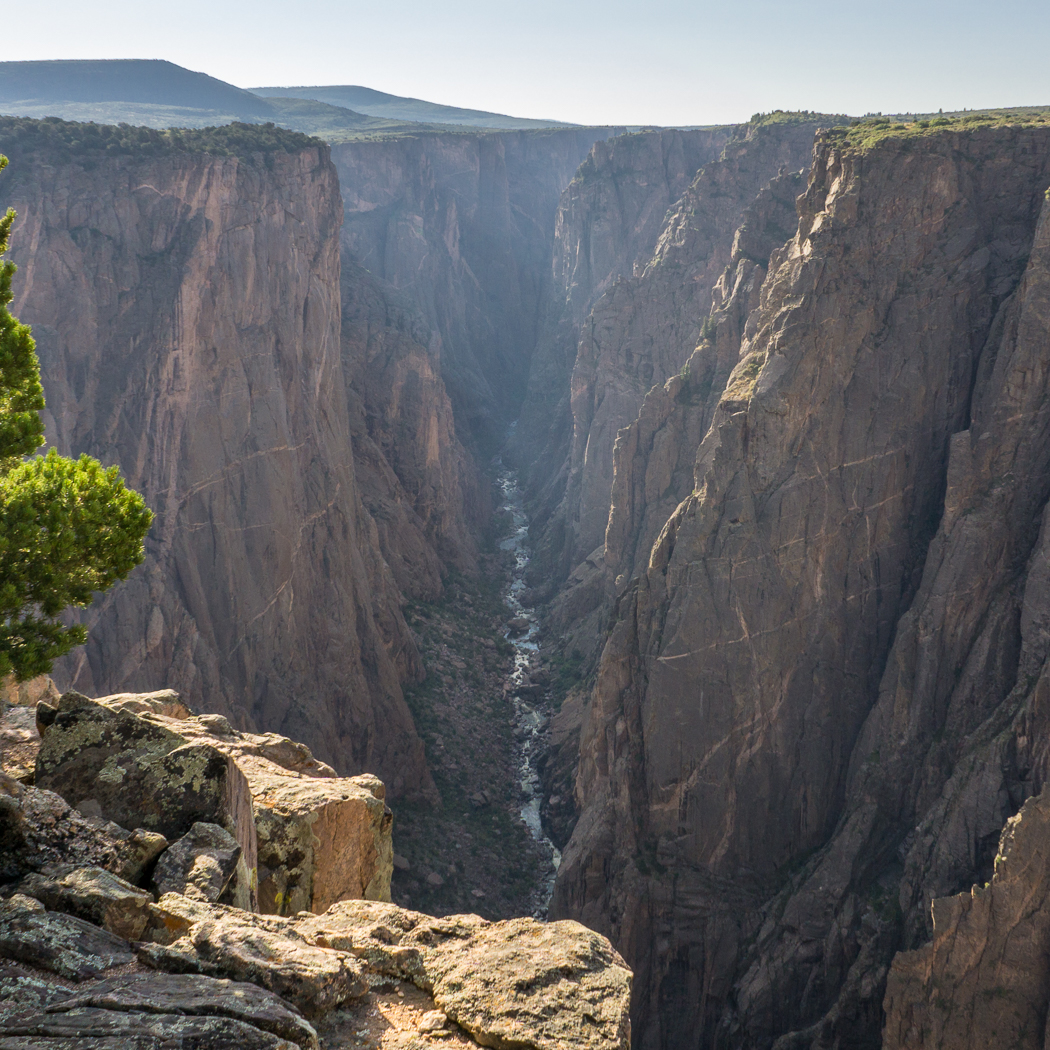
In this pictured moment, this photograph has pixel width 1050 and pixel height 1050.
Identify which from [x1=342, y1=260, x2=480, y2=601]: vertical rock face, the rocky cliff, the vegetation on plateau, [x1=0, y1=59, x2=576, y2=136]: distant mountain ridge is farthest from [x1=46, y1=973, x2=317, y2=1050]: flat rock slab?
[x1=0, y1=59, x2=576, y2=136]: distant mountain ridge

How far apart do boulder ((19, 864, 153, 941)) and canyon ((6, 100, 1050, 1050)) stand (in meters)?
25.8

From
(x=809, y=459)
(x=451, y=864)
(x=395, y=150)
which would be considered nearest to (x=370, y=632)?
(x=451, y=864)

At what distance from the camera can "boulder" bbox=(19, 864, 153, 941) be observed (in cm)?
922

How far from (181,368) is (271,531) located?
909cm

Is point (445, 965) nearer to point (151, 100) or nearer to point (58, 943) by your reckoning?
point (58, 943)

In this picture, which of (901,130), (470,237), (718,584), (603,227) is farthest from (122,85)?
(718,584)

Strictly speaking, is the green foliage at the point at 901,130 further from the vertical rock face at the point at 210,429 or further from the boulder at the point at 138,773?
the boulder at the point at 138,773

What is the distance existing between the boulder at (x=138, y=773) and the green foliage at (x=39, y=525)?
1.04 meters

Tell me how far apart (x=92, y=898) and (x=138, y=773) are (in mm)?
2891

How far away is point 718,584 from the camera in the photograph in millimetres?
39188

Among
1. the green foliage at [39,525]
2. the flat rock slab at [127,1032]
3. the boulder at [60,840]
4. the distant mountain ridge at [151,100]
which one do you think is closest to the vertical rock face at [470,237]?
the distant mountain ridge at [151,100]

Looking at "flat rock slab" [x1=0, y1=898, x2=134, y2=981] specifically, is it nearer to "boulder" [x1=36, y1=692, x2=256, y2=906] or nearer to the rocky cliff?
"boulder" [x1=36, y1=692, x2=256, y2=906]

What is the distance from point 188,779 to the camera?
477 inches

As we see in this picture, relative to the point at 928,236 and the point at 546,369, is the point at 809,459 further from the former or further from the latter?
the point at 546,369
